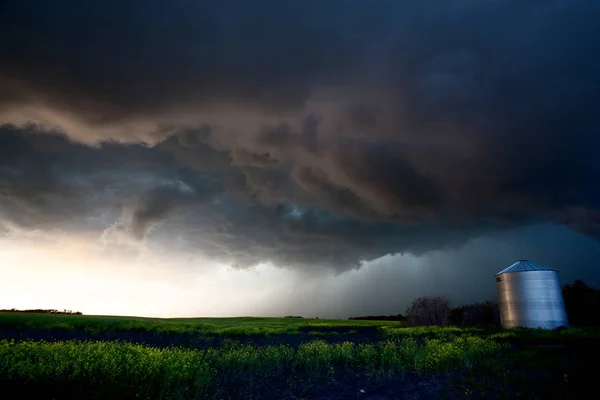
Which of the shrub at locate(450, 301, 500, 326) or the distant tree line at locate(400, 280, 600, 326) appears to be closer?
the distant tree line at locate(400, 280, 600, 326)

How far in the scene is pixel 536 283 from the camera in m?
39.1

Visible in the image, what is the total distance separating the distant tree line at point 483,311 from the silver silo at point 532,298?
8641 millimetres

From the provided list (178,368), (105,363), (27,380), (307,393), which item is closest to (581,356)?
(307,393)

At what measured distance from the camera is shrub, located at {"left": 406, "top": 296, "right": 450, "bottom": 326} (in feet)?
173

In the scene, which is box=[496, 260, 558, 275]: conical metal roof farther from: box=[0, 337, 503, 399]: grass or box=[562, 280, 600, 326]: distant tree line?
box=[0, 337, 503, 399]: grass

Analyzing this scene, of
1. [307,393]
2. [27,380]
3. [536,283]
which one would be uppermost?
[536,283]

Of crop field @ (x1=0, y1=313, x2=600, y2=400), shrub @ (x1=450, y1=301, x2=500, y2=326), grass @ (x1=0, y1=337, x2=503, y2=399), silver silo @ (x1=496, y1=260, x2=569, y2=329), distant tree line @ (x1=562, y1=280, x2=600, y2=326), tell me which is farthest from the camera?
shrub @ (x1=450, y1=301, x2=500, y2=326)

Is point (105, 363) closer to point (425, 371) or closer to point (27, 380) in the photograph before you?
point (27, 380)

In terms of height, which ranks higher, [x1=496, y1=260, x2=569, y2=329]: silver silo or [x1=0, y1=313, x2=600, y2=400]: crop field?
[x1=496, y1=260, x2=569, y2=329]: silver silo

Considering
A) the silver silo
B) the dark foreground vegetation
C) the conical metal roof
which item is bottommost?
the dark foreground vegetation

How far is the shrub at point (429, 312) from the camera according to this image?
173ft

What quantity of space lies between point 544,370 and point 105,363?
1836 centimetres

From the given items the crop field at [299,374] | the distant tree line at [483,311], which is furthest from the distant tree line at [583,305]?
the crop field at [299,374]

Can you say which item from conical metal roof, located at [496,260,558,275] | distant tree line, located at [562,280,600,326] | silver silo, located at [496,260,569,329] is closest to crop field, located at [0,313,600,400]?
silver silo, located at [496,260,569,329]
